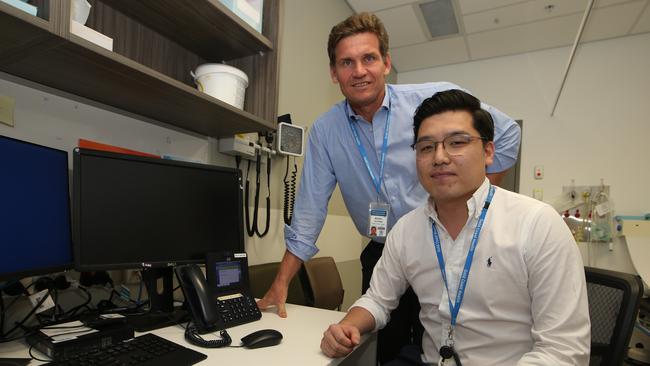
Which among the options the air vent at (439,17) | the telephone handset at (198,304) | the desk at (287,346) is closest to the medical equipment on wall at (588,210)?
the air vent at (439,17)

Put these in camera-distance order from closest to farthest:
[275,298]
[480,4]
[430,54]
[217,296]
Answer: [217,296] → [275,298] → [480,4] → [430,54]

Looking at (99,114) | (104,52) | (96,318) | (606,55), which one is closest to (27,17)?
(104,52)

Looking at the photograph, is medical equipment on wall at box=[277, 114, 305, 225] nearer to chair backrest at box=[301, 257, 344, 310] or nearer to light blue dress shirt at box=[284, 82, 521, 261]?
chair backrest at box=[301, 257, 344, 310]

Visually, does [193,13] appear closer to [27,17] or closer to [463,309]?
[27,17]

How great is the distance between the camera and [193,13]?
1.31m

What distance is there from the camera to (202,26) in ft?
4.60

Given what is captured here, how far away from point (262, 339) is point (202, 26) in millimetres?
1141

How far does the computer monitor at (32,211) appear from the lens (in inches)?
32.4

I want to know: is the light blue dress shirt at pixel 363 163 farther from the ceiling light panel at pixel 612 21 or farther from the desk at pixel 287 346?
the ceiling light panel at pixel 612 21

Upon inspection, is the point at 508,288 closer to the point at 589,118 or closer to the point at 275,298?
the point at 275,298

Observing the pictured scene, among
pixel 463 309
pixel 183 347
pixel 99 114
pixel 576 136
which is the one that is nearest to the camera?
pixel 183 347

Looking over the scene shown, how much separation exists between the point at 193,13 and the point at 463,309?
131cm

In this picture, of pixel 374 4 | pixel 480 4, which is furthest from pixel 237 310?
pixel 480 4

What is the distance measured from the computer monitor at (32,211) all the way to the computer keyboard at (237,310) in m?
0.43
